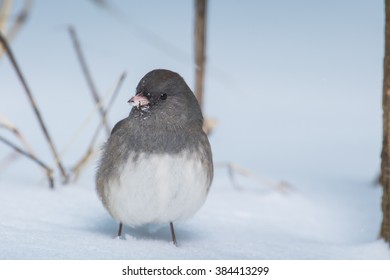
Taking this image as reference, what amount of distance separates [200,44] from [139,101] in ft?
2.94

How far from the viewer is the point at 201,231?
2.69m

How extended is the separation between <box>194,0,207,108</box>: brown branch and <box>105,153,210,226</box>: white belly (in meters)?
0.92

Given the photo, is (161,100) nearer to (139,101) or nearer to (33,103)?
(139,101)

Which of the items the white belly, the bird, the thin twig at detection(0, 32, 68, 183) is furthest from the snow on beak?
the thin twig at detection(0, 32, 68, 183)

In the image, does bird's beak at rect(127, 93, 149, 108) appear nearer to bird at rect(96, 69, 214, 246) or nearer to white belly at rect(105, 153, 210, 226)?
bird at rect(96, 69, 214, 246)

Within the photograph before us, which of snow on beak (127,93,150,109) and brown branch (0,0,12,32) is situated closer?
snow on beak (127,93,150,109)

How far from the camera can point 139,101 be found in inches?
90.0

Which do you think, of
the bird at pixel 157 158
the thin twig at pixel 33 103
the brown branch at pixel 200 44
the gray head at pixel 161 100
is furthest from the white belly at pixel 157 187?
the brown branch at pixel 200 44

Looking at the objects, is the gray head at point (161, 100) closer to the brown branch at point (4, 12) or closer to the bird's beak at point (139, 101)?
the bird's beak at point (139, 101)

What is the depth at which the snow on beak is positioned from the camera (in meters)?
2.27

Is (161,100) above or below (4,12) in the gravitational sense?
below

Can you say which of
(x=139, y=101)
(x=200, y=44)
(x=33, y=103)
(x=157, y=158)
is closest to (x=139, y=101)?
Result: (x=139, y=101)

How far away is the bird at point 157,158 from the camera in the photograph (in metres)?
2.21
